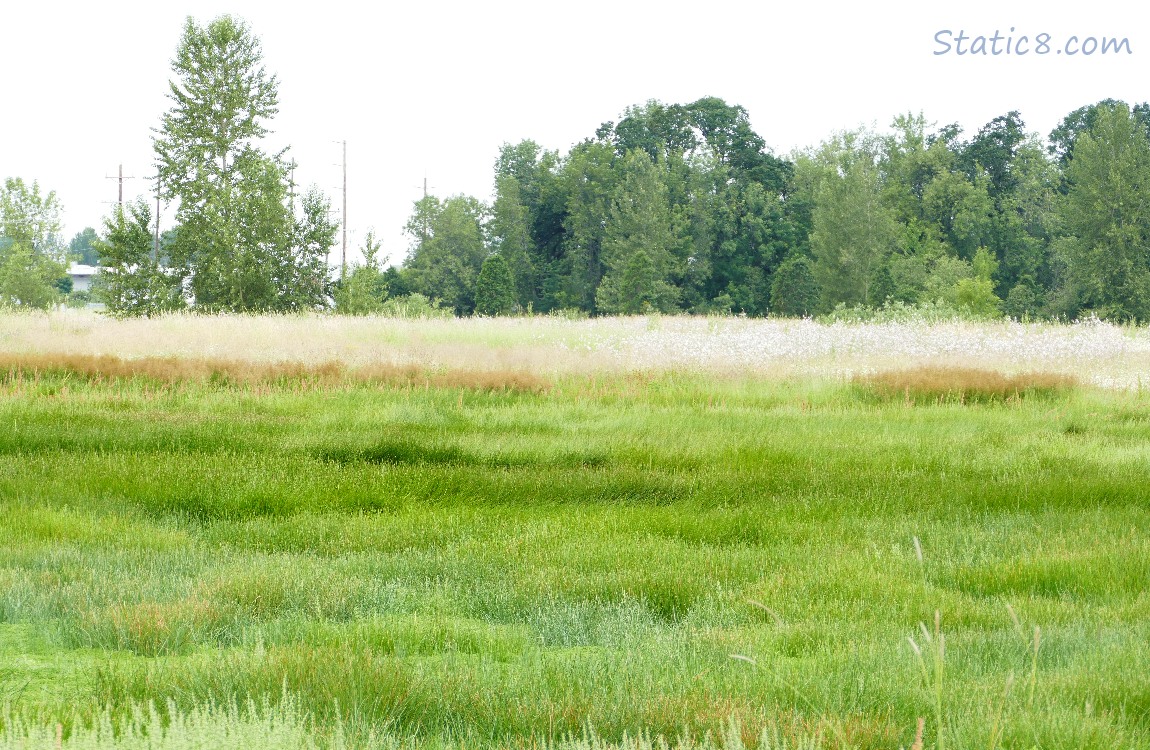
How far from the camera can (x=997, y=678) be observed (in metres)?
3.93

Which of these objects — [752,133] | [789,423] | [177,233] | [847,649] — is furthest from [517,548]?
[752,133]

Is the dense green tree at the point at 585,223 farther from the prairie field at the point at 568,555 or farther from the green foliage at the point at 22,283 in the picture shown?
the prairie field at the point at 568,555

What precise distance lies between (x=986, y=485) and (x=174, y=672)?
7.33m

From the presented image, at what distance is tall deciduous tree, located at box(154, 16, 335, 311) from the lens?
32.9 meters

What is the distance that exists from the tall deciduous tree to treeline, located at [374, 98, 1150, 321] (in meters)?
15.2

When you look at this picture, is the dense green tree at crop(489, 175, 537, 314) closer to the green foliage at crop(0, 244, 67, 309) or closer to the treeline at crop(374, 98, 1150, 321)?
the treeline at crop(374, 98, 1150, 321)

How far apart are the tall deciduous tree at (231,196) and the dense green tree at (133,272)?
0.85m

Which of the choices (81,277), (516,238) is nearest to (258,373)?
(516,238)

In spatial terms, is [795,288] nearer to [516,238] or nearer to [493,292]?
[493,292]

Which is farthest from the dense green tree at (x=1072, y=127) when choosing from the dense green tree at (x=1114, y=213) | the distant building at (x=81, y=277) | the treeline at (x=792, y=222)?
the distant building at (x=81, y=277)

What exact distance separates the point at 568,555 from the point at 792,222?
5692cm

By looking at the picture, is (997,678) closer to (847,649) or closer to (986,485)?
(847,649)

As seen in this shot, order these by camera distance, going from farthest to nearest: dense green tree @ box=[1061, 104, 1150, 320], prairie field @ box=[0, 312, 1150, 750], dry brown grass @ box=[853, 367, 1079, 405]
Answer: dense green tree @ box=[1061, 104, 1150, 320] → dry brown grass @ box=[853, 367, 1079, 405] → prairie field @ box=[0, 312, 1150, 750]

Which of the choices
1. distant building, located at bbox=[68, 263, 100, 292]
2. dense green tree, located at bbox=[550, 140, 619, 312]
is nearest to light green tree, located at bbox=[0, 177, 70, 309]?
dense green tree, located at bbox=[550, 140, 619, 312]
